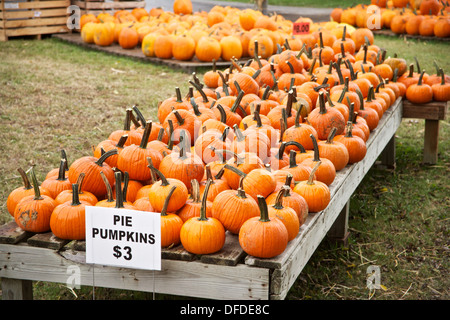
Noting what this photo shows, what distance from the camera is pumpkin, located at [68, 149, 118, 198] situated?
2.72 meters

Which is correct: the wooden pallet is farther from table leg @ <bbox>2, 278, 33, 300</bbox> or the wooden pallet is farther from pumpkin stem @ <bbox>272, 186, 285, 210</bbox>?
table leg @ <bbox>2, 278, 33, 300</bbox>

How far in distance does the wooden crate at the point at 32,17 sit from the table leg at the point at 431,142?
25.4 feet

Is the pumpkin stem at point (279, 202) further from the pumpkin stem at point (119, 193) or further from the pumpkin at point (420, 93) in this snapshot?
the pumpkin at point (420, 93)

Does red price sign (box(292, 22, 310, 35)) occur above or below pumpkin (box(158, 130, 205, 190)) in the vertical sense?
above

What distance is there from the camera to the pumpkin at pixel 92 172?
272 centimetres

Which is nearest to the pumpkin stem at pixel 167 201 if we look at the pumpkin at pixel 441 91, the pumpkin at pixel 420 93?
the pumpkin at pixel 420 93

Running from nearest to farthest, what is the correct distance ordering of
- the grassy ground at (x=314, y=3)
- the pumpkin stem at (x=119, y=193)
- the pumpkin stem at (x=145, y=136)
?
the pumpkin stem at (x=119, y=193) < the pumpkin stem at (x=145, y=136) < the grassy ground at (x=314, y=3)

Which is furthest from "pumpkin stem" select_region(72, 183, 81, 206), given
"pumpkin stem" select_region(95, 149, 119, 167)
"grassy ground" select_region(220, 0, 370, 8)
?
"grassy ground" select_region(220, 0, 370, 8)

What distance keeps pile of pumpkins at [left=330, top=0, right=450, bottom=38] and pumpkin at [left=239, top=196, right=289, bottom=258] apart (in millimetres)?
10324

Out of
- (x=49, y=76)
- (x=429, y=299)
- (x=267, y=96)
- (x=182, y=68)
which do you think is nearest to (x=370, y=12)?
(x=182, y=68)

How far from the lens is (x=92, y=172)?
8.93 ft

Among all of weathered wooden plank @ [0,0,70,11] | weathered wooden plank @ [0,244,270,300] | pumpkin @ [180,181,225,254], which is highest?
weathered wooden plank @ [0,0,70,11]

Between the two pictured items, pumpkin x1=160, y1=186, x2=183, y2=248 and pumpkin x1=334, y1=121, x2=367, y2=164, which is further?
pumpkin x1=334, y1=121, x2=367, y2=164
